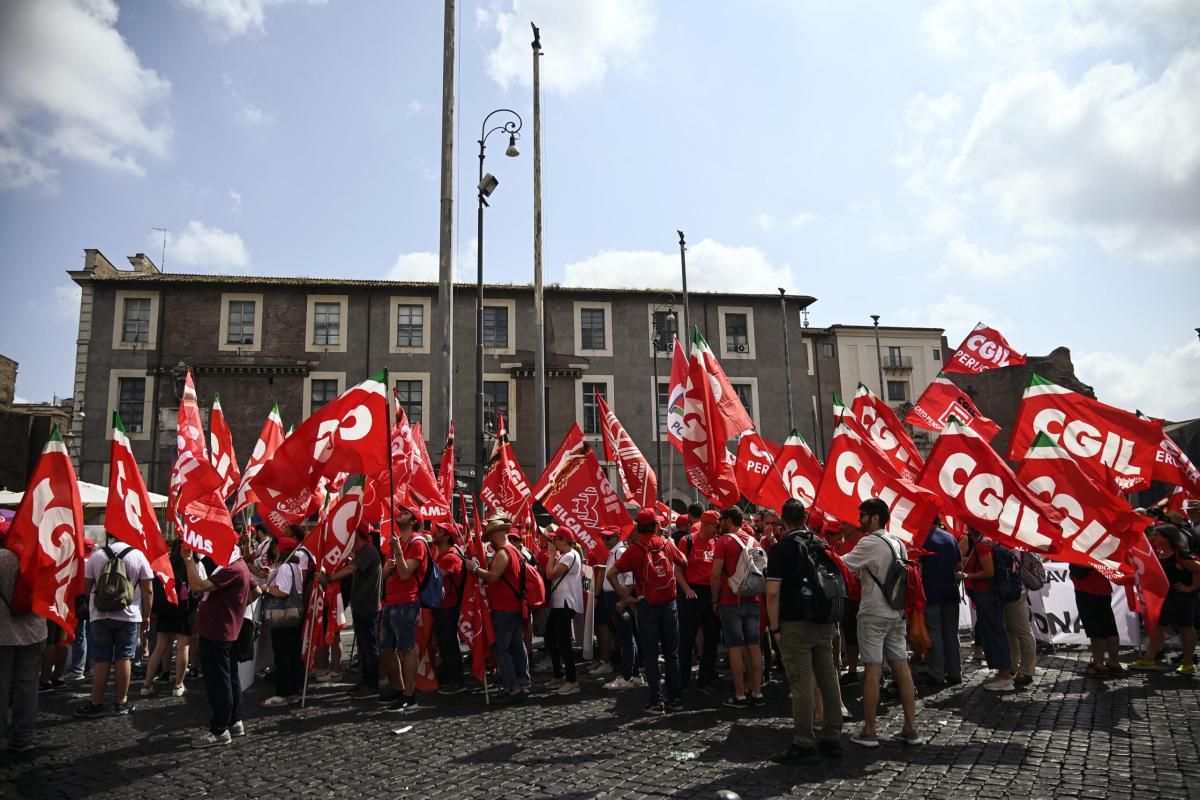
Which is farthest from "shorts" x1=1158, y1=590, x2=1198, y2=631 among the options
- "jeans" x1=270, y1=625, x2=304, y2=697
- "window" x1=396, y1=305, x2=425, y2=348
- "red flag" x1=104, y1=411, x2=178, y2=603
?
"window" x1=396, y1=305, x2=425, y2=348

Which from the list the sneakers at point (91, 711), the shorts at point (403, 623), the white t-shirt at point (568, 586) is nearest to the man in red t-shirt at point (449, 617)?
the shorts at point (403, 623)

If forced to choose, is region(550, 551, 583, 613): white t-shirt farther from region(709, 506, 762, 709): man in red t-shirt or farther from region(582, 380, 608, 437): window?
region(582, 380, 608, 437): window

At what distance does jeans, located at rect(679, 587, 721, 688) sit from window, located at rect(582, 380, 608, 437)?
24783 millimetres

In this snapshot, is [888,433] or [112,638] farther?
[888,433]

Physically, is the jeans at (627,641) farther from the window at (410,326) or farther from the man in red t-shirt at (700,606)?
the window at (410,326)

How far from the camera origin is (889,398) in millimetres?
43844

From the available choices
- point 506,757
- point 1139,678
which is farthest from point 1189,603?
point 506,757

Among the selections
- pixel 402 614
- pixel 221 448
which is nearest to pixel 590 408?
pixel 221 448

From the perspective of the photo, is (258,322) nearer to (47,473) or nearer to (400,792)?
(47,473)

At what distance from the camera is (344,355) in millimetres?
32750

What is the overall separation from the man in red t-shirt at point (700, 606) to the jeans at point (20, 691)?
5.97 meters

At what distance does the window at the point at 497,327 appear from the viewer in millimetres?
33938

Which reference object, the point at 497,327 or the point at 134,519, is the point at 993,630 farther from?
the point at 497,327

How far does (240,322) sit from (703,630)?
2989cm
